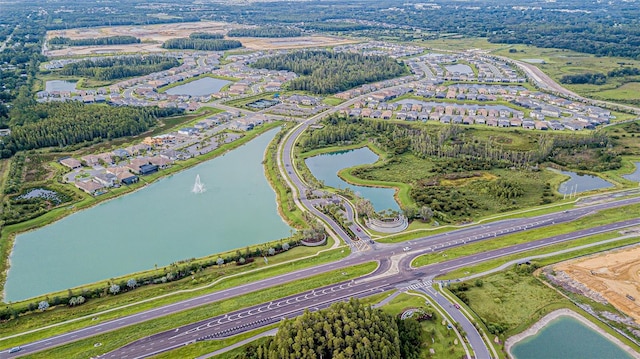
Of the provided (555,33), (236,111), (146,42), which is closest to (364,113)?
(236,111)

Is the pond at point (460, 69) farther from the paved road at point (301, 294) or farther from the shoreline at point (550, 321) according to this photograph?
the shoreline at point (550, 321)

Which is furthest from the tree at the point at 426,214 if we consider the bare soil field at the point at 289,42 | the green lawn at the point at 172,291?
the bare soil field at the point at 289,42

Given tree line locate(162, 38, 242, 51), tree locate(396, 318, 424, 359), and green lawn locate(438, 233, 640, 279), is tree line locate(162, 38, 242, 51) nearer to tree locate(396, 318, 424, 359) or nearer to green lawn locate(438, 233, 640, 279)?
green lawn locate(438, 233, 640, 279)

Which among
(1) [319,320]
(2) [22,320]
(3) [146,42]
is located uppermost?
(3) [146,42]

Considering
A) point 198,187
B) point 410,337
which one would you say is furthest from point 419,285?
point 198,187

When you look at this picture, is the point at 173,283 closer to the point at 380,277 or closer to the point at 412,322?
the point at 380,277

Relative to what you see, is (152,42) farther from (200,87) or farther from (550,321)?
(550,321)

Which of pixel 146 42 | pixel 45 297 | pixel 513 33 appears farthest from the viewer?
pixel 513 33

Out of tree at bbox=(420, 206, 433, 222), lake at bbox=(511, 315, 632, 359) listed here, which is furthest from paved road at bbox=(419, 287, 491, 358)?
tree at bbox=(420, 206, 433, 222)
